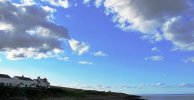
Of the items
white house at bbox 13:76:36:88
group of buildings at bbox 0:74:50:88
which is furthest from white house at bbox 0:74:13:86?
white house at bbox 13:76:36:88

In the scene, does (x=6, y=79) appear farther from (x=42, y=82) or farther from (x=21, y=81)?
(x=42, y=82)

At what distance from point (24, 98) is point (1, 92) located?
5.58 meters

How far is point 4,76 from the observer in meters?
133

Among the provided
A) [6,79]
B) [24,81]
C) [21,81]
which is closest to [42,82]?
[24,81]

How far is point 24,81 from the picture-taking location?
475 feet

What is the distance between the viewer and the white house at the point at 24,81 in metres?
140

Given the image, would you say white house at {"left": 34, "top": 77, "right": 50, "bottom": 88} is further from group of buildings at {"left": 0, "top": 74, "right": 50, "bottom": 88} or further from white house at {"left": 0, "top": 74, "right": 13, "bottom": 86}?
white house at {"left": 0, "top": 74, "right": 13, "bottom": 86}

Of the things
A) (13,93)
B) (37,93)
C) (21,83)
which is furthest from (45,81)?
(13,93)

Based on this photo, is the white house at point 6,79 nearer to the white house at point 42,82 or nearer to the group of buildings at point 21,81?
the group of buildings at point 21,81

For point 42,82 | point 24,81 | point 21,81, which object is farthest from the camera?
point 42,82

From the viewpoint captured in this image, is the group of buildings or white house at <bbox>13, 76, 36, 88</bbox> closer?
the group of buildings

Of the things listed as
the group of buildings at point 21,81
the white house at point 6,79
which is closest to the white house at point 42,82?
the group of buildings at point 21,81

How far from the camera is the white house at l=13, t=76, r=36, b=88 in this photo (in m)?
140

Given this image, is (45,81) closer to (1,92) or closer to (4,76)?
(4,76)
